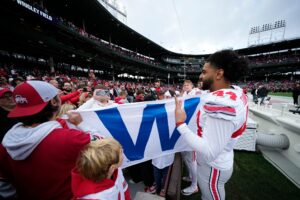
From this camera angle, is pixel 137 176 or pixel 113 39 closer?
pixel 137 176

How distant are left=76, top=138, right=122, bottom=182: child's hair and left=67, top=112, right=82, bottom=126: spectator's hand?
919 millimetres

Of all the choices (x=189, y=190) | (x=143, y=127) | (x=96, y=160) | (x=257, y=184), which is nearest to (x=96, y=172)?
(x=96, y=160)

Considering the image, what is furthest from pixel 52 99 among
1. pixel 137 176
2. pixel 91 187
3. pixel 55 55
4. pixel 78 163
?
pixel 55 55

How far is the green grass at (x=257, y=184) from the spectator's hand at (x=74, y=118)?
2181mm

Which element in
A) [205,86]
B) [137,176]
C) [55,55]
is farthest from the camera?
[55,55]

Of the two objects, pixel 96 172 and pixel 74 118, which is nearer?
pixel 96 172

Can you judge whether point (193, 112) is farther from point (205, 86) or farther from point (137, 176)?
point (137, 176)

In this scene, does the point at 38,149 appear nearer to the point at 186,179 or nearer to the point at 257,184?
the point at 186,179

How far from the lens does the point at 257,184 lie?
273cm

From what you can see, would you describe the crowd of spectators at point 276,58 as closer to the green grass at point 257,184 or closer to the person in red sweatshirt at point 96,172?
the green grass at point 257,184

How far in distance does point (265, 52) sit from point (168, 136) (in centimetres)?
6169

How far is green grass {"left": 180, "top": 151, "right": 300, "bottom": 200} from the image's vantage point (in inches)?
96.4

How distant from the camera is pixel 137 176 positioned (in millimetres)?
2785

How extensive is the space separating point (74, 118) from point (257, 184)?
3365mm
